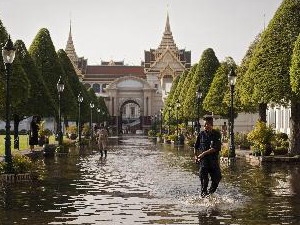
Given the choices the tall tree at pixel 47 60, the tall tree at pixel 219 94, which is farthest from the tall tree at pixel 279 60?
the tall tree at pixel 47 60

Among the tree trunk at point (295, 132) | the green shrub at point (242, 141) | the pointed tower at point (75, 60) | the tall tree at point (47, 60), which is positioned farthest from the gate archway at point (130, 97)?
the tree trunk at point (295, 132)

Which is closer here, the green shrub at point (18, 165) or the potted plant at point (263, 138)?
the green shrub at point (18, 165)

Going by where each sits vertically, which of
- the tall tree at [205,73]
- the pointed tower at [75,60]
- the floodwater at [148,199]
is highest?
the pointed tower at [75,60]

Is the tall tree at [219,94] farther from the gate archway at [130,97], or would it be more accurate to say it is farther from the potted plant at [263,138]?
the gate archway at [130,97]

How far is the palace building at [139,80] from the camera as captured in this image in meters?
140

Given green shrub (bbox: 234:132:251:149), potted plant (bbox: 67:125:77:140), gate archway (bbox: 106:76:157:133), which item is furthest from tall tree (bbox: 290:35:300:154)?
gate archway (bbox: 106:76:157:133)

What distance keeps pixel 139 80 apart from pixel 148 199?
127m

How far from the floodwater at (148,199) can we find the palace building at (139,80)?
105361mm

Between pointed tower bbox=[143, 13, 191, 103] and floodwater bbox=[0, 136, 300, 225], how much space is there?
382 feet

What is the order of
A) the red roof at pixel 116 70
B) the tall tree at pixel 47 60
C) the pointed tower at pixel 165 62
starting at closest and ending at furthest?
the tall tree at pixel 47 60
the pointed tower at pixel 165 62
the red roof at pixel 116 70

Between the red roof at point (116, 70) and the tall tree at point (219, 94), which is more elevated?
the red roof at point (116, 70)

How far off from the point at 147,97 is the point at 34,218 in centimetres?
12900

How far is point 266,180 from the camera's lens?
1892 cm

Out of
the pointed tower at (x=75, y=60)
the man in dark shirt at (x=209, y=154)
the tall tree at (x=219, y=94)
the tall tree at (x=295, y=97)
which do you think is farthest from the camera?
the pointed tower at (x=75, y=60)
